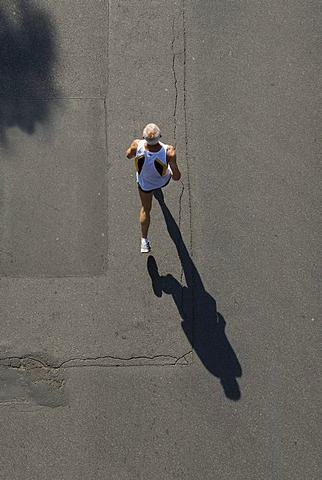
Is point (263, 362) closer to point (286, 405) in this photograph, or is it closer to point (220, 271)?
point (286, 405)

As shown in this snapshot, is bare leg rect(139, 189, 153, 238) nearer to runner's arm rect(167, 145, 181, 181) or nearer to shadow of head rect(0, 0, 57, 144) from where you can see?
runner's arm rect(167, 145, 181, 181)

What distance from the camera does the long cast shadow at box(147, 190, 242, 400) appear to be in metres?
6.55

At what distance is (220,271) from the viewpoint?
22.5ft

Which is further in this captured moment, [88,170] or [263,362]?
[88,170]

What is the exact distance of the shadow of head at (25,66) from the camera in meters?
7.47

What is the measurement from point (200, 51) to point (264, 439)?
464 centimetres

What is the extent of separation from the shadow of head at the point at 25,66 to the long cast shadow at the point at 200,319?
2.27m

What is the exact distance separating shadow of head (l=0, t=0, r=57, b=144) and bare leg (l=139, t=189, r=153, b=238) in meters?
1.82

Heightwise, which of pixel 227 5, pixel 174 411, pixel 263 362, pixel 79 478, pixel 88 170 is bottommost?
pixel 79 478

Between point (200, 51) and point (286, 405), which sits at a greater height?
point (200, 51)

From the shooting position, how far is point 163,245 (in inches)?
275

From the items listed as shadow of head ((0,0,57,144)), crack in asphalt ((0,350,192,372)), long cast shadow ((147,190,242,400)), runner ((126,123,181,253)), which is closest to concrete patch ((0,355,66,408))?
crack in asphalt ((0,350,192,372))

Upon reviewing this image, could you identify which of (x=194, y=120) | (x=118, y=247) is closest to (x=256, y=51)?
(x=194, y=120)

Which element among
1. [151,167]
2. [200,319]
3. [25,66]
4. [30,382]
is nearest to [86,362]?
[30,382]
